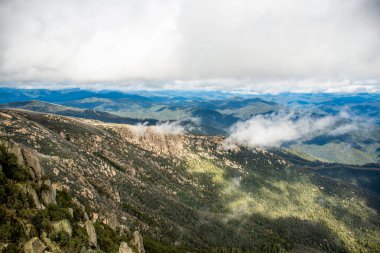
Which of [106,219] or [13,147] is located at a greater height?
[13,147]

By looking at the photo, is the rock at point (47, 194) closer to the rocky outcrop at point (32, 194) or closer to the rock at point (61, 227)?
the rocky outcrop at point (32, 194)

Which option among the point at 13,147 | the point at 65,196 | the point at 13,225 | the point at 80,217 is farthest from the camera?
the point at 65,196

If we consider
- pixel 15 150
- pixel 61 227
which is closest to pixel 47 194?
pixel 15 150

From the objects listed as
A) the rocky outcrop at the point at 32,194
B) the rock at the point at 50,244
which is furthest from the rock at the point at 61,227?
the rocky outcrop at the point at 32,194

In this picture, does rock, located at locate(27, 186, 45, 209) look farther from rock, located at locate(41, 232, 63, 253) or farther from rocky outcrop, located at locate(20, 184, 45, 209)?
rock, located at locate(41, 232, 63, 253)

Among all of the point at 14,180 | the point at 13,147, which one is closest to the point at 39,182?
the point at 14,180

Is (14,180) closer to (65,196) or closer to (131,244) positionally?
(65,196)

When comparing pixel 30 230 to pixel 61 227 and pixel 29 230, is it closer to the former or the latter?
pixel 29 230

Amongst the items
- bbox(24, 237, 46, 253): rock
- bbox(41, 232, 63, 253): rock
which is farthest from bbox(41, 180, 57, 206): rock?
bbox(24, 237, 46, 253): rock
